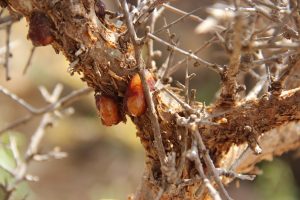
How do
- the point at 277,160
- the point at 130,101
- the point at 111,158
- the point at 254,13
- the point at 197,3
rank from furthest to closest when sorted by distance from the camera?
the point at 197,3, the point at 111,158, the point at 277,160, the point at 130,101, the point at 254,13

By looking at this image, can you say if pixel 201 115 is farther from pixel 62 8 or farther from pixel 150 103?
pixel 62 8

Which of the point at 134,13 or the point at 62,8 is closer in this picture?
the point at 62,8

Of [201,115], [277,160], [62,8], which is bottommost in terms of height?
[201,115]

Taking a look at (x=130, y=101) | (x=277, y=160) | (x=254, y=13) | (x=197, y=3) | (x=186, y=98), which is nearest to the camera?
(x=254, y=13)

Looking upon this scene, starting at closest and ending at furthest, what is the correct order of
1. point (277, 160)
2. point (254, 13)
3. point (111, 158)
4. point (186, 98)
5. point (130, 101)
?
1. point (254, 13)
2. point (130, 101)
3. point (186, 98)
4. point (277, 160)
5. point (111, 158)

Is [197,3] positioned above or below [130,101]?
above

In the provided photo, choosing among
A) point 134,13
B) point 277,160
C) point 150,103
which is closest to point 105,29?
point 134,13

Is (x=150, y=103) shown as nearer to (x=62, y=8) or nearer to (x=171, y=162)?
(x=171, y=162)

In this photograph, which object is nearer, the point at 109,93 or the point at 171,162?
the point at 171,162

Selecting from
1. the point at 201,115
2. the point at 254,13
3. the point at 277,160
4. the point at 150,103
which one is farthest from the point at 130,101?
the point at 277,160
